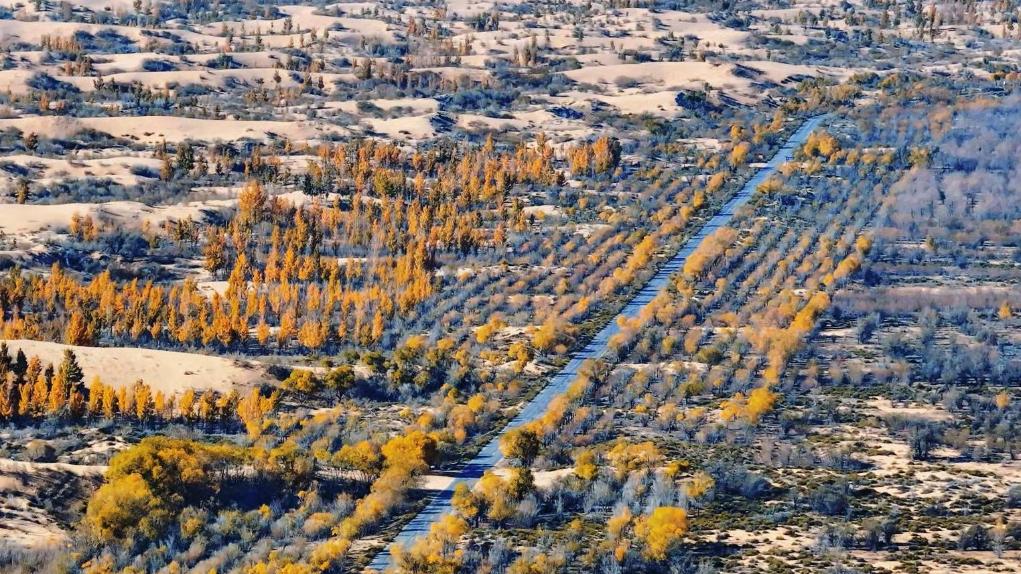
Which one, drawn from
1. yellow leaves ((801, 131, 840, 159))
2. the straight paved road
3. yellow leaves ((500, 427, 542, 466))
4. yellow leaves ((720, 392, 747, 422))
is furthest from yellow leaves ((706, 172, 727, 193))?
yellow leaves ((500, 427, 542, 466))

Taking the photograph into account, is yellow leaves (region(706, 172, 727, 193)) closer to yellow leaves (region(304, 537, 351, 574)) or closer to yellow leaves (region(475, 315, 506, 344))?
yellow leaves (region(475, 315, 506, 344))

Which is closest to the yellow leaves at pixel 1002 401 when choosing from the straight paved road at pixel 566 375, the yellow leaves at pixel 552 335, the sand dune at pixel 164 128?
the straight paved road at pixel 566 375

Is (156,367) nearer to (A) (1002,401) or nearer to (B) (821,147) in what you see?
(A) (1002,401)

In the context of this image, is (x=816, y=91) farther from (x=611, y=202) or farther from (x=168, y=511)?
(x=168, y=511)

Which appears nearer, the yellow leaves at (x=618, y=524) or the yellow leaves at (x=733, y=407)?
the yellow leaves at (x=618, y=524)

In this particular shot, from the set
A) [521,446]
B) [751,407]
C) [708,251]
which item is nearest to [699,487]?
[521,446]

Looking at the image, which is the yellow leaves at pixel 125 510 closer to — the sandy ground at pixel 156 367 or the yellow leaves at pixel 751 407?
the sandy ground at pixel 156 367
